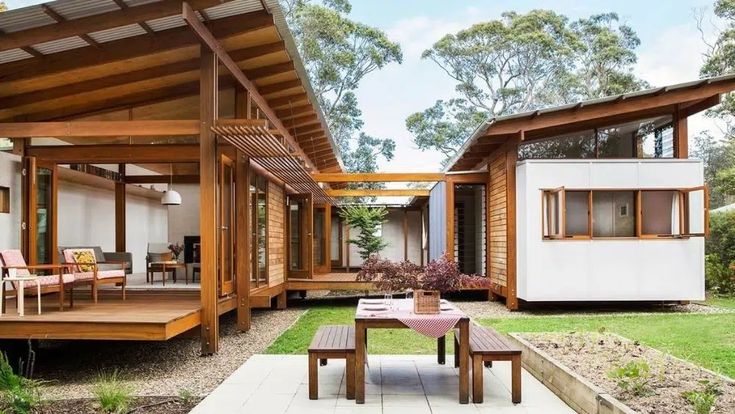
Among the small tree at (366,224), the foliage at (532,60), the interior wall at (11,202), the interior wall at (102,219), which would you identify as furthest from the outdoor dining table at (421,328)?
the foliage at (532,60)

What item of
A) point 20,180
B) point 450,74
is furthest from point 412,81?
point 20,180

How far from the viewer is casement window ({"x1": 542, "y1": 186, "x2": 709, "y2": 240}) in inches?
413

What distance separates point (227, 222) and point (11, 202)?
285cm

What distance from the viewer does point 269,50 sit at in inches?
321

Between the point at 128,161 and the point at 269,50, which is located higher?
the point at 269,50

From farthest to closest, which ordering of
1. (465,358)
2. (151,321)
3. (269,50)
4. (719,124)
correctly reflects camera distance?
(719,124), (269,50), (151,321), (465,358)

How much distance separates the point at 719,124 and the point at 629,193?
1938 cm

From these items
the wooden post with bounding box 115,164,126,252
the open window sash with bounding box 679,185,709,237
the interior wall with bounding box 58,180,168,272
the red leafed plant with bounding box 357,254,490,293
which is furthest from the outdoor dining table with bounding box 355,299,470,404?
the interior wall with bounding box 58,180,168,272

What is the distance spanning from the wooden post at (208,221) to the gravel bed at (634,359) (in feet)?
11.3

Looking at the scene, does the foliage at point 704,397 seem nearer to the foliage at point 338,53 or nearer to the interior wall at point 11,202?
the interior wall at point 11,202

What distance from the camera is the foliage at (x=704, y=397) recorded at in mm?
3697

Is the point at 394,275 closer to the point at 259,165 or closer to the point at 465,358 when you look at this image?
the point at 465,358

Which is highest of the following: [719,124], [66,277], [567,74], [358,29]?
[358,29]

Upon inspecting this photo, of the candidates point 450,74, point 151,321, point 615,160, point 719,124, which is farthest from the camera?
point 450,74
